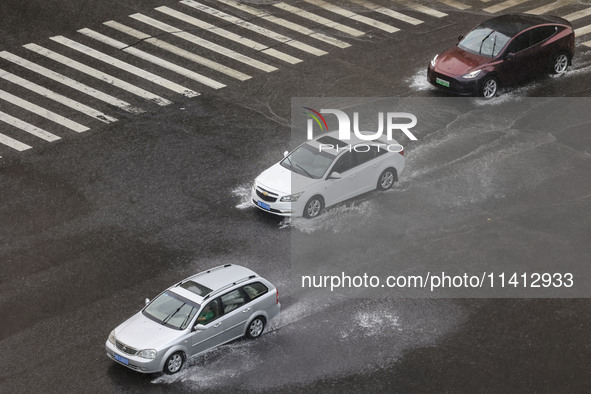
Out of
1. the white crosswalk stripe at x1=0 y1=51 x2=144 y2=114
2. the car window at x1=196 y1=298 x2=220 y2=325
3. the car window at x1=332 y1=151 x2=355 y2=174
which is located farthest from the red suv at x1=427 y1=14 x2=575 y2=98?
the car window at x1=196 y1=298 x2=220 y2=325

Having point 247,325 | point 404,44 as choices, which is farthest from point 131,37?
point 247,325

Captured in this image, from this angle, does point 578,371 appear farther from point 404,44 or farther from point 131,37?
point 131,37

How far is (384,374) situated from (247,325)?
3.14 metres

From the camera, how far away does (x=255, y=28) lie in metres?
35.3

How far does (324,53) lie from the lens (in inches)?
1323

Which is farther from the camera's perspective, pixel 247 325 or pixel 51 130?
pixel 51 130

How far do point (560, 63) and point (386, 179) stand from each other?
9.20 meters

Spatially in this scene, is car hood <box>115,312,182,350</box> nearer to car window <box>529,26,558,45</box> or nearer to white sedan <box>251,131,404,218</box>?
white sedan <box>251,131,404,218</box>

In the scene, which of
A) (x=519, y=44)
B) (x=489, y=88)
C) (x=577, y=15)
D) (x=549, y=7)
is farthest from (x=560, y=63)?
(x=549, y=7)

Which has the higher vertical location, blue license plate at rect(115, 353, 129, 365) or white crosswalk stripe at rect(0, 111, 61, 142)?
blue license plate at rect(115, 353, 129, 365)

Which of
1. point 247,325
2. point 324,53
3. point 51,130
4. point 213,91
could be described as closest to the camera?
point 247,325

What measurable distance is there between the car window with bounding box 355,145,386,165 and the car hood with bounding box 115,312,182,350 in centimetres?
816

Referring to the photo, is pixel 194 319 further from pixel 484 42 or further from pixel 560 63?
pixel 560 63

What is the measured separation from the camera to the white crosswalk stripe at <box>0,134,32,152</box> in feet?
93.6
